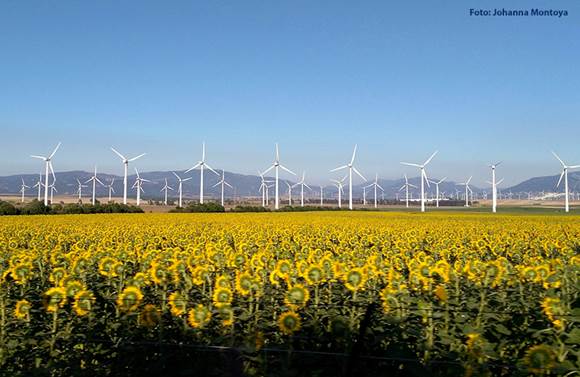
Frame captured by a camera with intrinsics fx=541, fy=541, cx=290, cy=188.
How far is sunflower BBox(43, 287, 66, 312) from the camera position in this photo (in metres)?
5.84

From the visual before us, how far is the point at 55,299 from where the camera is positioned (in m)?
5.88

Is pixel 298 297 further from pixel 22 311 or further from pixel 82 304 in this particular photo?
pixel 22 311

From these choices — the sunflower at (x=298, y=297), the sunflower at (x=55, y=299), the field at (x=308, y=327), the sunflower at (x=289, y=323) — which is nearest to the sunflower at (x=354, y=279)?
the field at (x=308, y=327)

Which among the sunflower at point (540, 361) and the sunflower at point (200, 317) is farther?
the sunflower at point (200, 317)

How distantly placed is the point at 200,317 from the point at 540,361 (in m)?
3.16

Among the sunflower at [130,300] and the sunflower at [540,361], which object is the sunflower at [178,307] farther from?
the sunflower at [540,361]

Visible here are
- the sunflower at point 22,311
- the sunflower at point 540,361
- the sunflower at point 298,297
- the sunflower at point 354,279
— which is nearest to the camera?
the sunflower at point 540,361

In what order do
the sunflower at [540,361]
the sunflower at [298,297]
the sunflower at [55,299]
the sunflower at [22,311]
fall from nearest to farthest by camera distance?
the sunflower at [540,361]
the sunflower at [298,297]
the sunflower at [55,299]
the sunflower at [22,311]

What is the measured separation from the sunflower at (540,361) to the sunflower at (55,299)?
4675mm

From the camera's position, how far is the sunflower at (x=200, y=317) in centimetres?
553

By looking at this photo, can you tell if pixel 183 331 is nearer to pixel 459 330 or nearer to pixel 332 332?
pixel 332 332

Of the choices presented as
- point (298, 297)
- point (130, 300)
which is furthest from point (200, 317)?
point (298, 297)

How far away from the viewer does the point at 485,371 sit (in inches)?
185

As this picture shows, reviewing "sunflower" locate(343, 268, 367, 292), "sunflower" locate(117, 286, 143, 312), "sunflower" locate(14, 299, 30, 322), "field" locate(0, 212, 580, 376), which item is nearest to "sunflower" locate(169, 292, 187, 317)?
"field" locate(0, 212, 580, 376)
